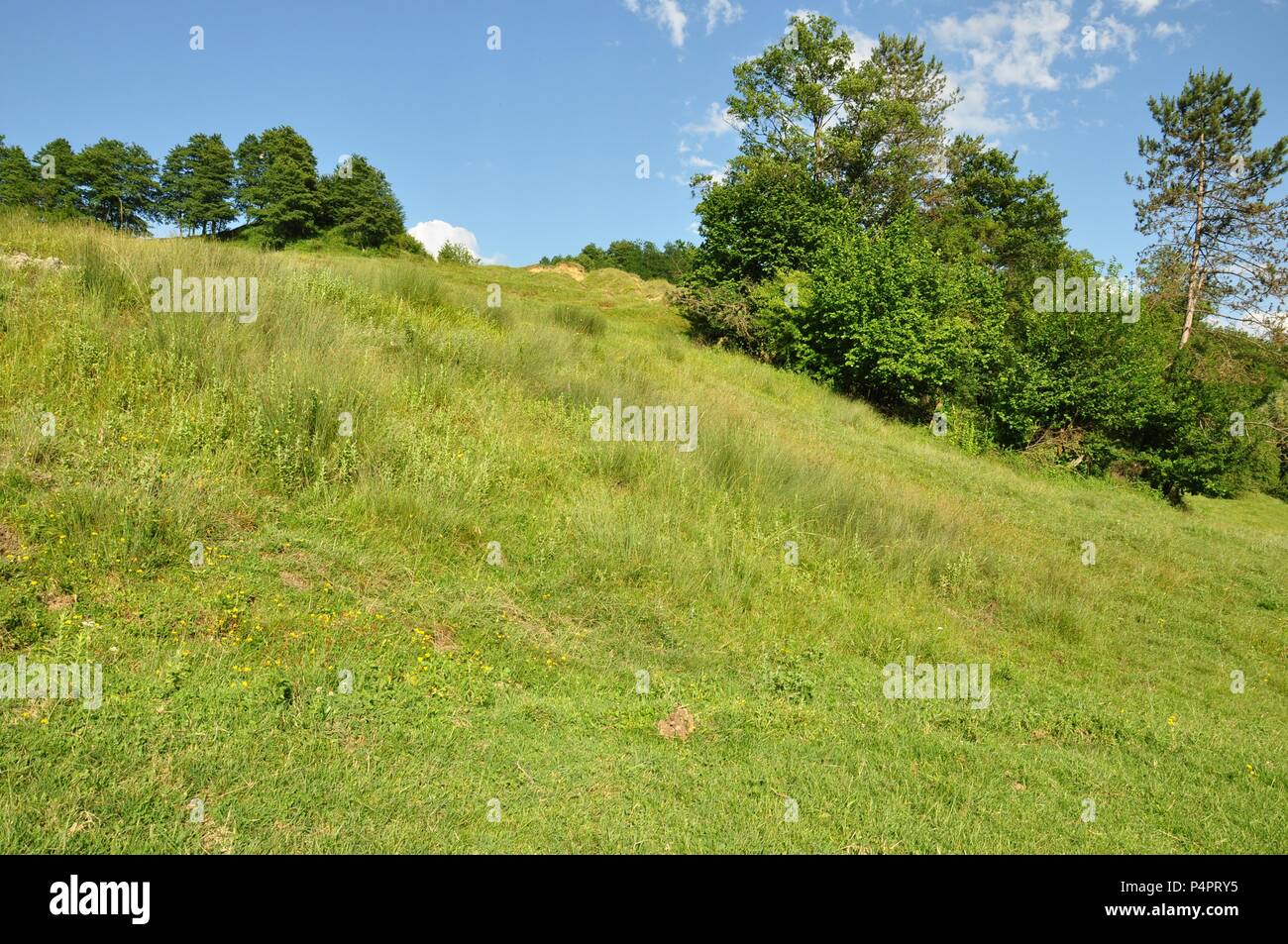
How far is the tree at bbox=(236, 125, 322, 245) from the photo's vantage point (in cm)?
3584

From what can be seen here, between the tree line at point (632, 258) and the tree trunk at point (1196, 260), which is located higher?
the tree line at point (632, 258)

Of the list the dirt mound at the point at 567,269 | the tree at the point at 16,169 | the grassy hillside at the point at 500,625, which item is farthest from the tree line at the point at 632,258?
the grassy hillside at the point at 500,625

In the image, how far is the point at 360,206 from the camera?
36906mm

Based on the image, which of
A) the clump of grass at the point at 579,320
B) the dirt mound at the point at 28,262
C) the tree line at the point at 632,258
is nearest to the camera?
the dirt mound at the point at 28,262

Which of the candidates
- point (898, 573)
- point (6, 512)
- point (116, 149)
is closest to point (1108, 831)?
point (898, 573)

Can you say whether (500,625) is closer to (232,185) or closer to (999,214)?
(999,214)

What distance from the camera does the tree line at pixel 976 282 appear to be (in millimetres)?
21672

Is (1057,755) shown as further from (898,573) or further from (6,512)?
(6,512)

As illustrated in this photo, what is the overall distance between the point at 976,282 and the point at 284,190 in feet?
113

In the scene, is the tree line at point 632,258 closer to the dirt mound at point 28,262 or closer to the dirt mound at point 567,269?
the dirt mound at point 567,269

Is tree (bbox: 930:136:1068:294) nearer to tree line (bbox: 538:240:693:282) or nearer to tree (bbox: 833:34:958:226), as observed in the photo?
tree (bbox: 833:34:958:226)

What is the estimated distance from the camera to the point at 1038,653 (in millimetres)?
7840

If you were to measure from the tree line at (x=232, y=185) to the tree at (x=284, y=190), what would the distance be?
0.17 ft

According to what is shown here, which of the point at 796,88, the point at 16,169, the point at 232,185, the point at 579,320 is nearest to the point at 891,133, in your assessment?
the point at 796,88
